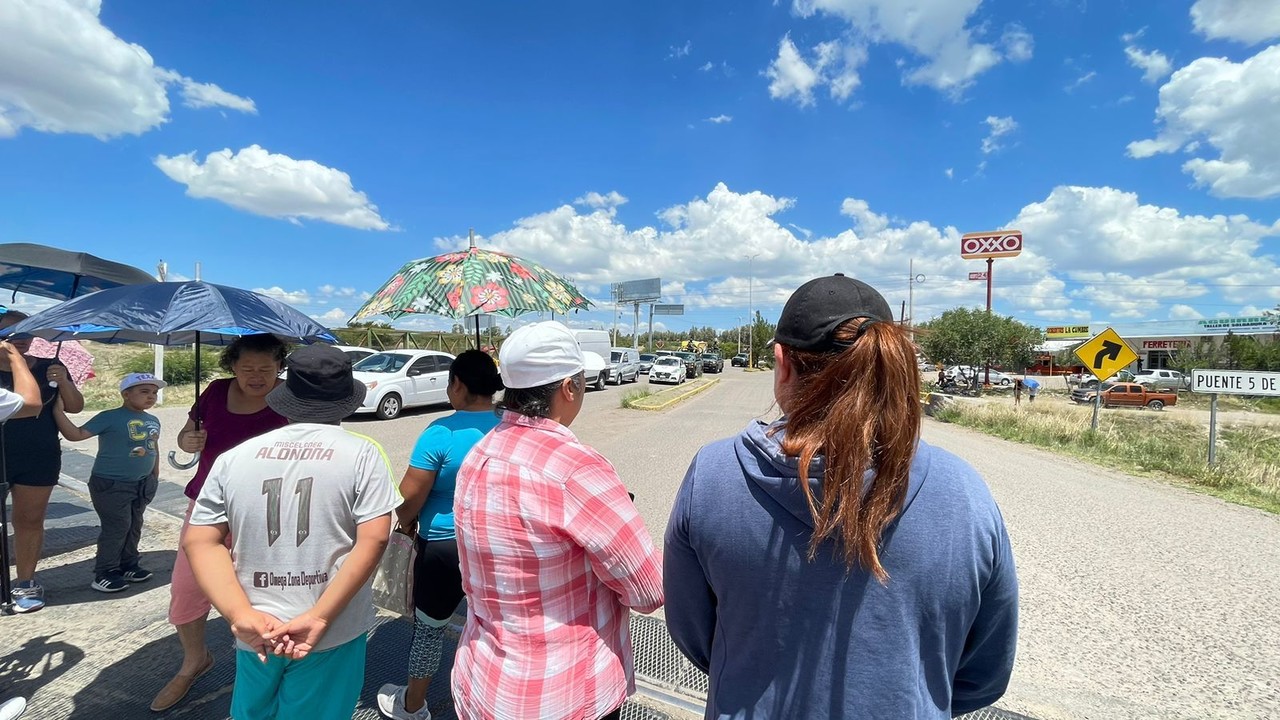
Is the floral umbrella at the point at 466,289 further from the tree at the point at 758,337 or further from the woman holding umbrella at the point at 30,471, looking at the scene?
the tree at the point at 758,337

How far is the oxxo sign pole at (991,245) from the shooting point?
4838 cm

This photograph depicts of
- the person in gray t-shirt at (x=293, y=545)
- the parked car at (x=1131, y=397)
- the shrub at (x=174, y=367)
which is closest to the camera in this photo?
the person in gray t-shirt at (x=293, y=545)

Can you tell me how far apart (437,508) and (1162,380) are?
45.0 meters

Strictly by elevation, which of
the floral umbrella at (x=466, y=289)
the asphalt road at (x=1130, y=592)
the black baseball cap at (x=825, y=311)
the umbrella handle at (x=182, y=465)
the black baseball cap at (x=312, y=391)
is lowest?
the asphalt road at (x=1130, y=592)

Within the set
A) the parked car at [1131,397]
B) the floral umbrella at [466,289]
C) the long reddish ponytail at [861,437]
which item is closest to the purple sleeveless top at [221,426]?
the floral umbrella at [466,289]

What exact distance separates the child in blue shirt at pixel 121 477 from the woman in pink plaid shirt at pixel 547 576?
3676 millimetres

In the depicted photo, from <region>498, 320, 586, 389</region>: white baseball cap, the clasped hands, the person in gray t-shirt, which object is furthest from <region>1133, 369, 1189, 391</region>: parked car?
the clasped hands

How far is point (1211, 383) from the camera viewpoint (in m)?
9.03

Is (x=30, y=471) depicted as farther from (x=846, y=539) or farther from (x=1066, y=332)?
(x=1066, y=332)

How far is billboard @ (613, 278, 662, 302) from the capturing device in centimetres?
6700

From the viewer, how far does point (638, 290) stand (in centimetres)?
7031

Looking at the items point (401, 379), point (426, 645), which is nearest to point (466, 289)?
point (426, 645)

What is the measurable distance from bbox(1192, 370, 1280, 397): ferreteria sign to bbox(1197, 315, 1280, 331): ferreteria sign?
136ft

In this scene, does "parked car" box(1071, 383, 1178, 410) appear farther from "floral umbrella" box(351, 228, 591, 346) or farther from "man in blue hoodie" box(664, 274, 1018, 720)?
"man in blue hoodie" box(664, 274, 1018, 720)
